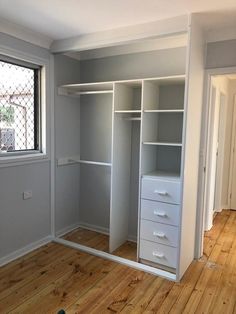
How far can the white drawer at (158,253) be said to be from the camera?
2.59 meters

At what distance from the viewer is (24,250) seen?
9.63 feet

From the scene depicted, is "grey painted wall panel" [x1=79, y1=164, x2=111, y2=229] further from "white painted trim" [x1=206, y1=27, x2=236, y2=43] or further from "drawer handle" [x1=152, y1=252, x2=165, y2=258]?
"white painted trim" [x1=206, y1=27, x2=236, y2=43]

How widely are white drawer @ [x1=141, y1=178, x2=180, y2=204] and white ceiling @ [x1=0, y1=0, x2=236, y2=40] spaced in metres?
1.50

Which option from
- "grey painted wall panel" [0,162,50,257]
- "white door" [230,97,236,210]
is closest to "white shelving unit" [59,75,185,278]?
"grey painted wall panel" [0,162,50,257]

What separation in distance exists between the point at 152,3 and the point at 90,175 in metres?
2.24

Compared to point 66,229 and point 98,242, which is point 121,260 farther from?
point 66,229

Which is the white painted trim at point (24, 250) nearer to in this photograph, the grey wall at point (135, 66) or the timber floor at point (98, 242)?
the timber floor at point (98, 242)

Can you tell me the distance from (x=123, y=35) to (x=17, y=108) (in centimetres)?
136

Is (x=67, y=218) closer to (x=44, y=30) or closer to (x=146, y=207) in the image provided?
(x=146, y=207)

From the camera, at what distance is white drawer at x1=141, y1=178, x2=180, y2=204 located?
2515 mm

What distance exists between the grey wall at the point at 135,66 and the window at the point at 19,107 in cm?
74

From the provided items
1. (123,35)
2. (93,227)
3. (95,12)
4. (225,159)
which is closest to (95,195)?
(93,227)

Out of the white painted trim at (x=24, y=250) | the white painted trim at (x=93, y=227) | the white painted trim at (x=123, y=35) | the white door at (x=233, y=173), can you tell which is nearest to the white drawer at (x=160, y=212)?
the white painted trim at (x=93, y=227)

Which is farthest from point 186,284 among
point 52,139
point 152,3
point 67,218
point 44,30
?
point 44,30
